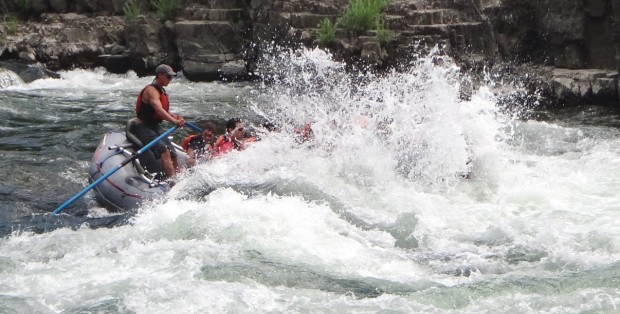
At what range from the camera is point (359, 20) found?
1570 cm

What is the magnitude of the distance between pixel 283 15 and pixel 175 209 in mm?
9000

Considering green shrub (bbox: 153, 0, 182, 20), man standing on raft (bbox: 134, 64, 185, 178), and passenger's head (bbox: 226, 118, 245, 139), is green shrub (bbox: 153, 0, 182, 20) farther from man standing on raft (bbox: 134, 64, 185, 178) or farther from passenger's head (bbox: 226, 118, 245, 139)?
man standing on raft (bbox: 134, 64, 185, 178)

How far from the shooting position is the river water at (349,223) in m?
6.45

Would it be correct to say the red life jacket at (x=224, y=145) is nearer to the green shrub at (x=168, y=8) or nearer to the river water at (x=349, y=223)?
the river water at (x=349, y=223)

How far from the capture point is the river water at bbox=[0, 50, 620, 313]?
21.1ft

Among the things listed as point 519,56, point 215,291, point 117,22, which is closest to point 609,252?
point 215,291

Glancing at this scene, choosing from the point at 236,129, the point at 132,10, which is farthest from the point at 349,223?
the point at 132,10

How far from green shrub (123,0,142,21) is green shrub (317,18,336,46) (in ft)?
18.3

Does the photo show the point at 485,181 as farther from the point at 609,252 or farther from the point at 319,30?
the point at 319,30

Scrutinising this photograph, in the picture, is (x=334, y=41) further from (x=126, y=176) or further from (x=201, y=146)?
(x=126, y=176)

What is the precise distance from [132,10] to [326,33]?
6214 millimetres

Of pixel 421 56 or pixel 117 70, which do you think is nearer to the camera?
pixel 421 56

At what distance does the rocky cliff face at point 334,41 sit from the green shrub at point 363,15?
0.16 metres

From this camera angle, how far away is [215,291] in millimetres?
6465
